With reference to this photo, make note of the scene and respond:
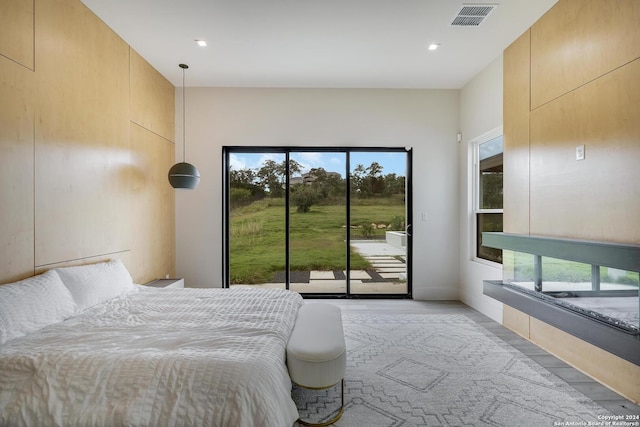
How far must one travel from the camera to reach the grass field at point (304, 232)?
475 cm

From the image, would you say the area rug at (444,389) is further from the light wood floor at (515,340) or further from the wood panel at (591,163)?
the wood panel at (591,163)

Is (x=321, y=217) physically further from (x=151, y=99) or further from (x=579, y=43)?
(x=579, y=43)

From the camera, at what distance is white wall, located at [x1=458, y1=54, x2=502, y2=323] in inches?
149

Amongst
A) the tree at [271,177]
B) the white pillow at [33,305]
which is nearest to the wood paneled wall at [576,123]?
the tree at [271,177]

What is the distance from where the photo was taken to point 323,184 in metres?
4.75

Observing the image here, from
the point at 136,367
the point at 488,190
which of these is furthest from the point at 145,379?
the point at 488,190

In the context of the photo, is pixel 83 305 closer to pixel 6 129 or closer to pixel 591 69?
pixel 6 129

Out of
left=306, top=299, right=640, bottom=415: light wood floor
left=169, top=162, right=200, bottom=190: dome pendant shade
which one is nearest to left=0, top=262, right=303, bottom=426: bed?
left=169, top=162, right=200, bottom=190: dome pendant shade

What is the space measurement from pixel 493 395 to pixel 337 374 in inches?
47.9

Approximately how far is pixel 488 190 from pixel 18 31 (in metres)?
4.91

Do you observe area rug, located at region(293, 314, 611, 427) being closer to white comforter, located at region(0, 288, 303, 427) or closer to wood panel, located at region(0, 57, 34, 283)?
white comforter, located at region(0, 288, 303, 427)

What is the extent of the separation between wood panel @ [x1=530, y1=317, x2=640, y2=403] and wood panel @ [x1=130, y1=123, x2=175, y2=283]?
4.38 m

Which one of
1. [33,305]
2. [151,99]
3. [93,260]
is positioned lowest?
[33,305]

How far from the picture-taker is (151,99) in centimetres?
402
